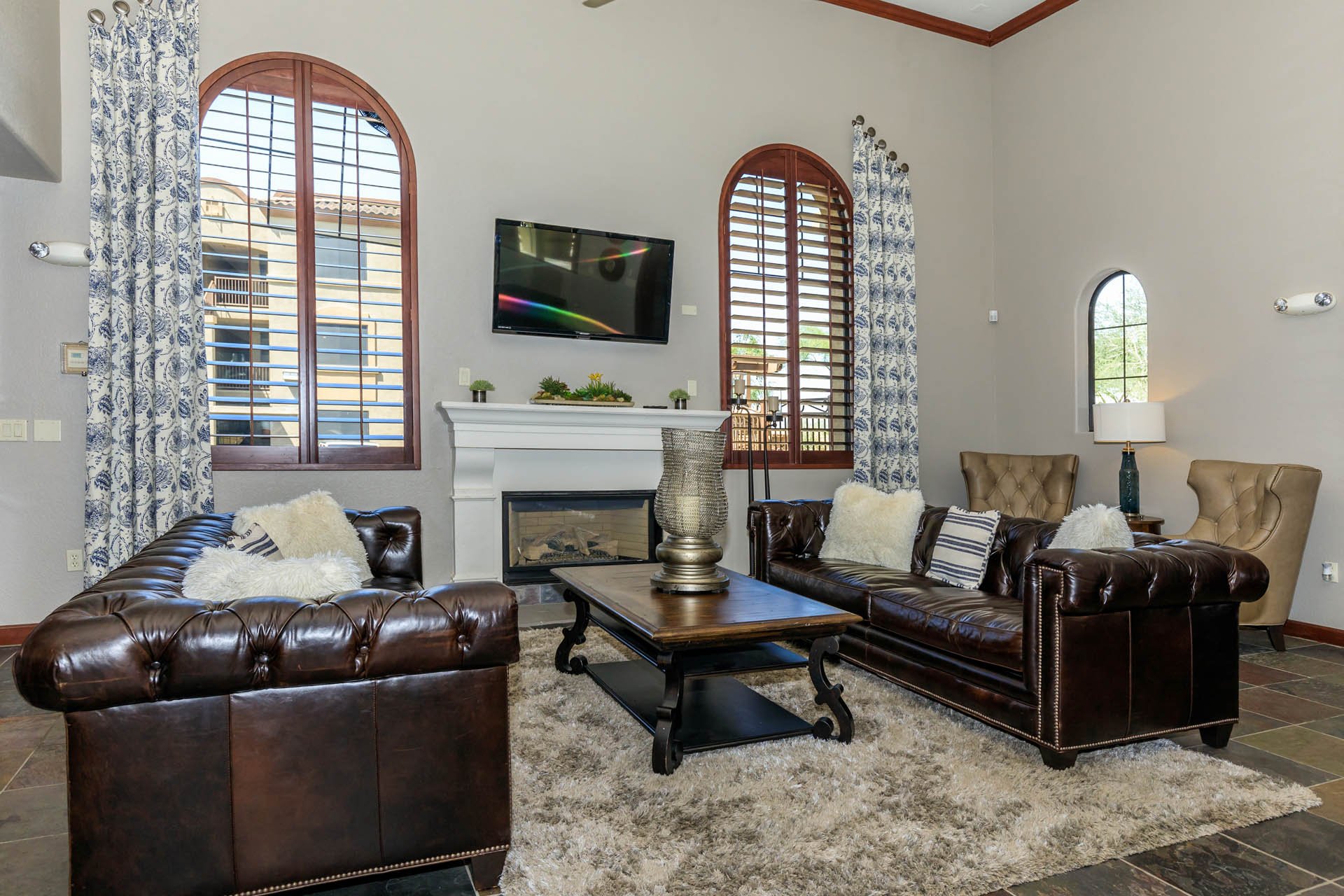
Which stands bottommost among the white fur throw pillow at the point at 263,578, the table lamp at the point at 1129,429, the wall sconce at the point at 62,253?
the white fur throw pillow at the point at 263,578

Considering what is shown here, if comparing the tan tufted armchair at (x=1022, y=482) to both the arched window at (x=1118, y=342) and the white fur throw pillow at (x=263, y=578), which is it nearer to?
the arched window at (x=1118, y=342)

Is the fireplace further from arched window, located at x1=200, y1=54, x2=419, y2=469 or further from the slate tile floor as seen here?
the slate tile floor

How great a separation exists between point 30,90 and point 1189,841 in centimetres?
552

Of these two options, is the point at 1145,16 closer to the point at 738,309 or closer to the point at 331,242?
the point at 738,309

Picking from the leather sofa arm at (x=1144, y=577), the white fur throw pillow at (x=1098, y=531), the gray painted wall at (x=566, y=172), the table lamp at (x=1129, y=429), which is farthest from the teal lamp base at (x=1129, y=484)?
the leather sofa arm at (x=1144, y=577)

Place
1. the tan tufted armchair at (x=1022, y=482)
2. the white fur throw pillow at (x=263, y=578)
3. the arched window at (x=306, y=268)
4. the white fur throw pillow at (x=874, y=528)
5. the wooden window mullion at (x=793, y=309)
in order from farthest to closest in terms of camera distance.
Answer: the wooden window mullion at (x=793, y=309) < the tan tufted armchair at (x=1022, y=482) < the arched window at (x=306, y=268) < the white fur throw pillow at (x=874, y=528) < the white fur throw pillow at (x=263, y=578)

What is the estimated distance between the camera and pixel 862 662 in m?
3.48

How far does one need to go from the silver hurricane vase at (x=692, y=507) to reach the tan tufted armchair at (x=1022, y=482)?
3.20 meters

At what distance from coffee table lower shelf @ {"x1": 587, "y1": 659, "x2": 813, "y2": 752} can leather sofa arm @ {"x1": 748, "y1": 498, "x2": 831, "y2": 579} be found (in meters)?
1.15

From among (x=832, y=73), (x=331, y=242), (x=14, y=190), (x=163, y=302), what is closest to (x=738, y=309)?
(x=832, y=73)

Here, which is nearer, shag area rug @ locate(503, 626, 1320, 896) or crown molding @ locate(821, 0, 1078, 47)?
shag area rug @ locate(503, 626, 1320, 896)

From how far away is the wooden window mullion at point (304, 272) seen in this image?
15.6 feet

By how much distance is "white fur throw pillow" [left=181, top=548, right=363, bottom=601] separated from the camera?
6.19ft

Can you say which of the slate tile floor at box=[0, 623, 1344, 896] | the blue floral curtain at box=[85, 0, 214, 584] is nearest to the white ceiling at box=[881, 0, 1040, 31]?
the blue floral curtain at box=[85, 0, 214, 584]
